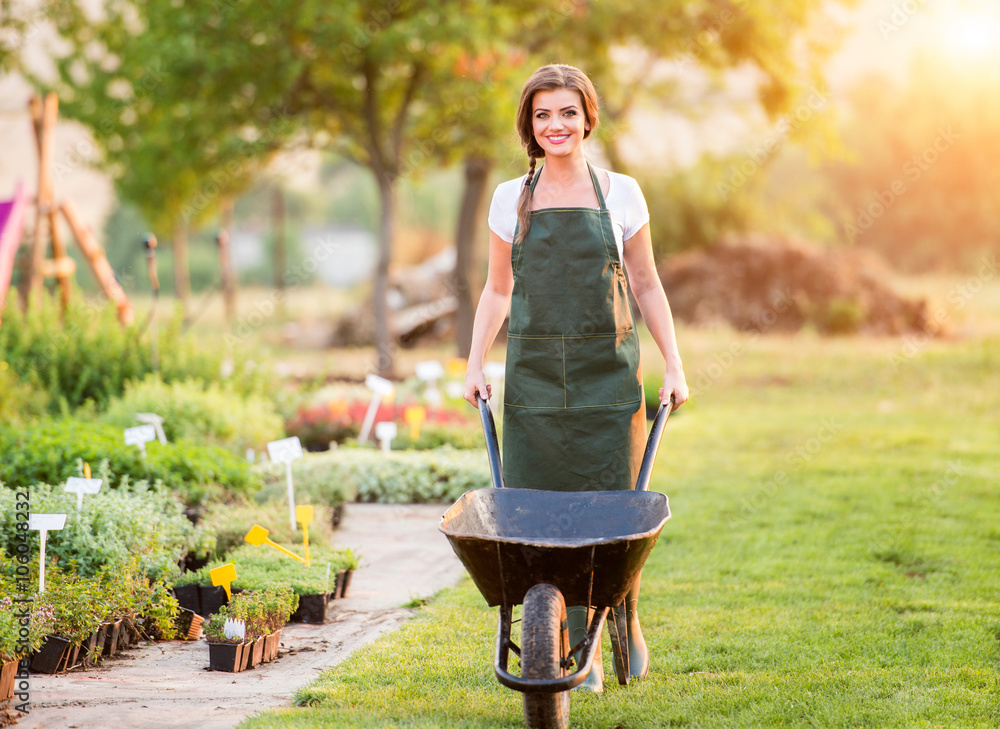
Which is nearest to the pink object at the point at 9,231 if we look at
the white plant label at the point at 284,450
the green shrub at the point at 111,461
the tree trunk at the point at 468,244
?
the green shrub at the point at 111,461

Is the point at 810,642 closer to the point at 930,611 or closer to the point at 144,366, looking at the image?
the point at 930,611

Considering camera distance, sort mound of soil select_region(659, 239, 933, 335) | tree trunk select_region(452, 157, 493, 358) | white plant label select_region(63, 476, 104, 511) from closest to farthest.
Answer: white plant label select_region(63, 476, 104, 511) → tree trunk select_region(452, 157, 493, 358) → mound of soil select_region(659, 239, 933, 335)

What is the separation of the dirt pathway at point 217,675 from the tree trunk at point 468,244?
25.4ft

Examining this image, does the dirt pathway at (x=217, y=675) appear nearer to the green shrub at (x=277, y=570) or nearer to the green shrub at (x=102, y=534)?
the green shrub at (x=277, y=570)

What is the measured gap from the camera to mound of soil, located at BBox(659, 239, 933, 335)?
639 inches

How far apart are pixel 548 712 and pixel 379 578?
215cm

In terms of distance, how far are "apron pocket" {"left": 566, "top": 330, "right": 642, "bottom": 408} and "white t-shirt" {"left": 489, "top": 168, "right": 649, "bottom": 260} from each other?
275mm

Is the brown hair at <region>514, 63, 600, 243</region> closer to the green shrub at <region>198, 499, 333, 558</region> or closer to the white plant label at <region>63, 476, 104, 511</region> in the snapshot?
the white plant label at <region>63, 476, 104, 511</region>

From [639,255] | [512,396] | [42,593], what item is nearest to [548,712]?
[512,396]

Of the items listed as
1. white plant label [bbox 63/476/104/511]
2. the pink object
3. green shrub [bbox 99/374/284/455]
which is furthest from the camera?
the pink object

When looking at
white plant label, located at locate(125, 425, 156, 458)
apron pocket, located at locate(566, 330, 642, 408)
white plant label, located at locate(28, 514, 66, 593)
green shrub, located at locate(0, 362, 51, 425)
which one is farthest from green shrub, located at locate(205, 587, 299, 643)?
green shrub, located at locate(0, 362, 51, 425)

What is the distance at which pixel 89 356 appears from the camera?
7.31 m

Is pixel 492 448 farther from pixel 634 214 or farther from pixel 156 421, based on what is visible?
pixel 156 421

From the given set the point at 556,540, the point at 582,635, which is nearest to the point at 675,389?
the point at 556,540
